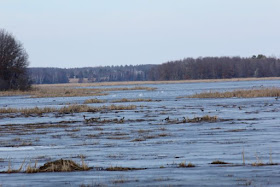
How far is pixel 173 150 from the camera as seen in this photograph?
19.6 metres

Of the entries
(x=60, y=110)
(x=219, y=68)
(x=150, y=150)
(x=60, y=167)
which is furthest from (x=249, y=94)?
(x=219, y=68)

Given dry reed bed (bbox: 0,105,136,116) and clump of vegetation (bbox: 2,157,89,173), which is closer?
clump of vegetation (bbox: 2,157,89,173)

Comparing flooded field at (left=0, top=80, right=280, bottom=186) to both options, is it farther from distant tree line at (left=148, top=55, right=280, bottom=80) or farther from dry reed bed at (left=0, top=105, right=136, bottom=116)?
distant tree line at (left=148, top=55, right=280, bottom=80)

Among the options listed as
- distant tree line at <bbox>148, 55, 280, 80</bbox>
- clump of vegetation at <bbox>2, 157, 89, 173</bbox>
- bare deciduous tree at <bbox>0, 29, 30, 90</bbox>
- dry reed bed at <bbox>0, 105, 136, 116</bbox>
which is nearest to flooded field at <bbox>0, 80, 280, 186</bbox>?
clump of vegetation at <bbox>2, 157, 89, 173</bbox>

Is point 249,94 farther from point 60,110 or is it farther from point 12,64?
point 12,64

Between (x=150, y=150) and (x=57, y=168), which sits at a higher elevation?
(x=57, y=168)

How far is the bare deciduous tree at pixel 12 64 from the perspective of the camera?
90.1m

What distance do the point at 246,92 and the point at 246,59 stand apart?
12615 cm

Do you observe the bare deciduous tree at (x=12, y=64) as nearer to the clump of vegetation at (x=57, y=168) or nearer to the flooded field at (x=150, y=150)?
the flooded field at (x=150, y=150)

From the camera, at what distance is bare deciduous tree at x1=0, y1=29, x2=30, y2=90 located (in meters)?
90.1

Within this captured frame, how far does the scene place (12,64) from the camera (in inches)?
3602

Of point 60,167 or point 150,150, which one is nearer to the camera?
point 60,167

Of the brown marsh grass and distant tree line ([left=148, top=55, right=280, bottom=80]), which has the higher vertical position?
distant tree line ([left=148, top=55, right=280, bottom=80])

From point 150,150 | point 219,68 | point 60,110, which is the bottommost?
point 60,110
